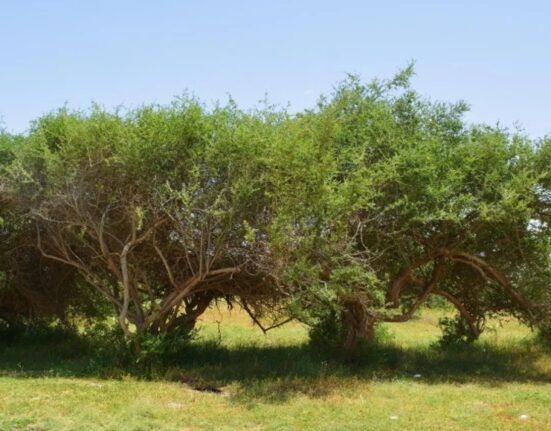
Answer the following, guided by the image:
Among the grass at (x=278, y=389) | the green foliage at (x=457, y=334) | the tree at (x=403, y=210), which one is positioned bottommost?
the grass at (x=278, y=389)

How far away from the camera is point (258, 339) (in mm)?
18578

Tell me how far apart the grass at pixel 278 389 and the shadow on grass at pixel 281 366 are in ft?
0.09

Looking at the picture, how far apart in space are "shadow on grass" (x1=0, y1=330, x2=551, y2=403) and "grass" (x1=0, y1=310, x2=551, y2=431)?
27 mm

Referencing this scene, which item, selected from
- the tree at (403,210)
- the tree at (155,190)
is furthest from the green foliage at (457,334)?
the tree at (155,190)

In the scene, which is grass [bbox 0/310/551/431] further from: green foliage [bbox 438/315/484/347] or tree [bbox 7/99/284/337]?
tree [bbox 7/99/284/337]

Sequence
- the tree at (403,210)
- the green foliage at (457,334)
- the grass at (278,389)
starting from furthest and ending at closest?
the green foliage at (457,334)
the tree at (403,210)
the grass at (278,389)

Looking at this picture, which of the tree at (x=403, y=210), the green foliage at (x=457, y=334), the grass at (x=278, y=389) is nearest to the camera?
the grass at (x=278, y=389)

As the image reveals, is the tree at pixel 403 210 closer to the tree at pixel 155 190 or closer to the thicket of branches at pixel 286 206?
the thicket of branches at pixel 286 206

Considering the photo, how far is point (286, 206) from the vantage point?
11055mm

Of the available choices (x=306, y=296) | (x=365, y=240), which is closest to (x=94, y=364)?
(x=306, y=296)

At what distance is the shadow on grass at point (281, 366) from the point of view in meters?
11.6

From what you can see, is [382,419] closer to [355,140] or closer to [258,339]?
[355,140]

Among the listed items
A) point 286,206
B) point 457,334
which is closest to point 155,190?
point 286,206

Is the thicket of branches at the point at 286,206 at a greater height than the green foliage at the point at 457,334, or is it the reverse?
the thicket of branches at the point at 286,206
